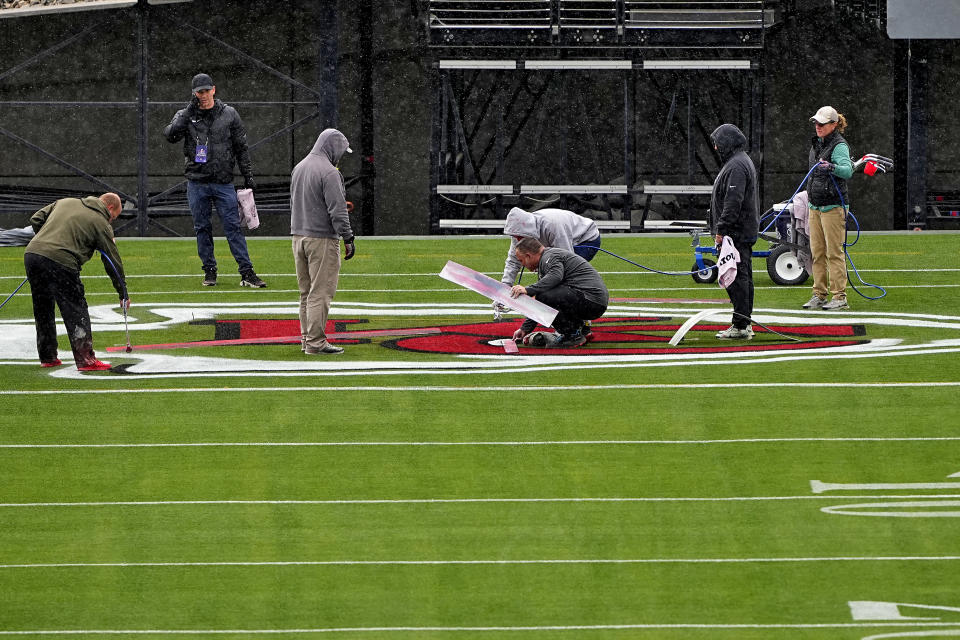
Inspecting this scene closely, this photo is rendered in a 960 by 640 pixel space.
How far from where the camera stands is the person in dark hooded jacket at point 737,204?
12570 mm

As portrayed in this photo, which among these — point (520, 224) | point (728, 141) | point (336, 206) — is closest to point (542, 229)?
point (520, 224)

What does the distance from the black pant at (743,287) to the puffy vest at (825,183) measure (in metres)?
1.88

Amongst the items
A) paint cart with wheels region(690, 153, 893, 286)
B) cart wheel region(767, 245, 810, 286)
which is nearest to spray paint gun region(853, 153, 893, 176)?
paint cart with wheels region(690, 153, 893, 286)

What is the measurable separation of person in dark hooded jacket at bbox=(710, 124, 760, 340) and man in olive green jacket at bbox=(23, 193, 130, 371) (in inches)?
179

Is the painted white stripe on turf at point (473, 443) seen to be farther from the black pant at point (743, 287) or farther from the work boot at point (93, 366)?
the black pant at point (743, 287)

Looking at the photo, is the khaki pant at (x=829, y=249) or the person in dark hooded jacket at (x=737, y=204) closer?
the person in dark hooded jacket at (x=737, y=204)

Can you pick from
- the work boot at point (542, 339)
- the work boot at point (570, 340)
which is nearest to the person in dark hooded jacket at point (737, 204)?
the work boot at point (570, 340)

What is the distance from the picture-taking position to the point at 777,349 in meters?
12.6

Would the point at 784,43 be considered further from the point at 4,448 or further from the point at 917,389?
the point at 4,448

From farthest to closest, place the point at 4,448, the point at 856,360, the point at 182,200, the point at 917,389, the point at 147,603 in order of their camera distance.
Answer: the point at 182,200
the point at 856,360
the point at 917,389
the point at 4,448
the point at 147,603

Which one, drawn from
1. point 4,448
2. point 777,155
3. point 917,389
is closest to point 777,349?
point 917,389

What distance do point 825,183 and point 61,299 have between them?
6.70 m

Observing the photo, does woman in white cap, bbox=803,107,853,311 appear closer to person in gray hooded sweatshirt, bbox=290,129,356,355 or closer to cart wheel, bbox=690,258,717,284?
cart wheel, bbox=690,258,717,284

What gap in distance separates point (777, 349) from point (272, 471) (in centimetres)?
521
